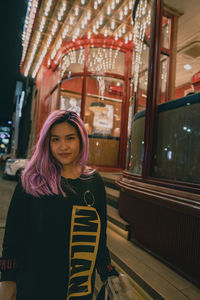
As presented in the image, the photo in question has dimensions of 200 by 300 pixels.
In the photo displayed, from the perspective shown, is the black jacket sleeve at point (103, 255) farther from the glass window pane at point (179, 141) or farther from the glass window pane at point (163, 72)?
the glass window pane at point (163, 72)

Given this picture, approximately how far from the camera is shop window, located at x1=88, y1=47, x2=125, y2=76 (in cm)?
818

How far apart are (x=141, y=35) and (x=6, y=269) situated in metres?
4.44

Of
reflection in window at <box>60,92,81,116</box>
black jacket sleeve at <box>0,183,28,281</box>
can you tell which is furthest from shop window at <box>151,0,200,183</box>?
reflection in window at <box>60,92,81,116</box>

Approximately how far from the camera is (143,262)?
2535 mm

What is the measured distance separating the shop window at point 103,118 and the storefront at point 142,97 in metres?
0.04

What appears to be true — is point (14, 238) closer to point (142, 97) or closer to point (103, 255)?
point (103, 255)

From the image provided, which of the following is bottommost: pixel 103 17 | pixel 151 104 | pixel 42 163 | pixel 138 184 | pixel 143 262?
pixel 143 262

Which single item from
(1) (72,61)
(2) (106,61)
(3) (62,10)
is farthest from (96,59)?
(3) (62,10)

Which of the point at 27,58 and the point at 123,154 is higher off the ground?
the point at 27,58

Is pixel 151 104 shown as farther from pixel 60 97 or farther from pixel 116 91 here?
pixel 60 97

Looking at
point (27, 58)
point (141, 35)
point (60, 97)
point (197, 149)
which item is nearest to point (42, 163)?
point (197, 149)

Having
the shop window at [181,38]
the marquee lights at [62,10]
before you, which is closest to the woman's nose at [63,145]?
the shop window at [181,38]

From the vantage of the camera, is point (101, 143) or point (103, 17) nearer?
point (103, 17)

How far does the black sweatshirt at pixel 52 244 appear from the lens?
106cm
